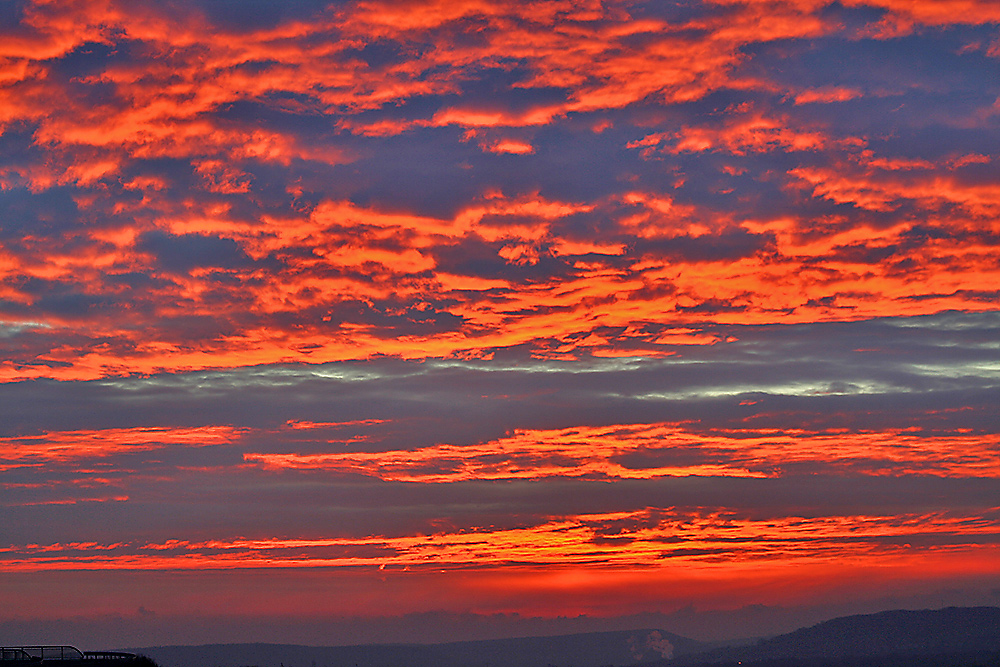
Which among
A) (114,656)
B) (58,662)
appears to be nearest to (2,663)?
(58,662)

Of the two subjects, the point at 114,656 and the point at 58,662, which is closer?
the point at 58,662

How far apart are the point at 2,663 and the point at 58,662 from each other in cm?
505

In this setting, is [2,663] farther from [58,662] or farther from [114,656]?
[114,656]

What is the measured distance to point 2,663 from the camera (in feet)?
318

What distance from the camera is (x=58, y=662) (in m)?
99.9

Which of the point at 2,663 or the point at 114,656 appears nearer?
the point at 2,663

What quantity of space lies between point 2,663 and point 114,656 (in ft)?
57.2

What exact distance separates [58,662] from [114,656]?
13.9 m
